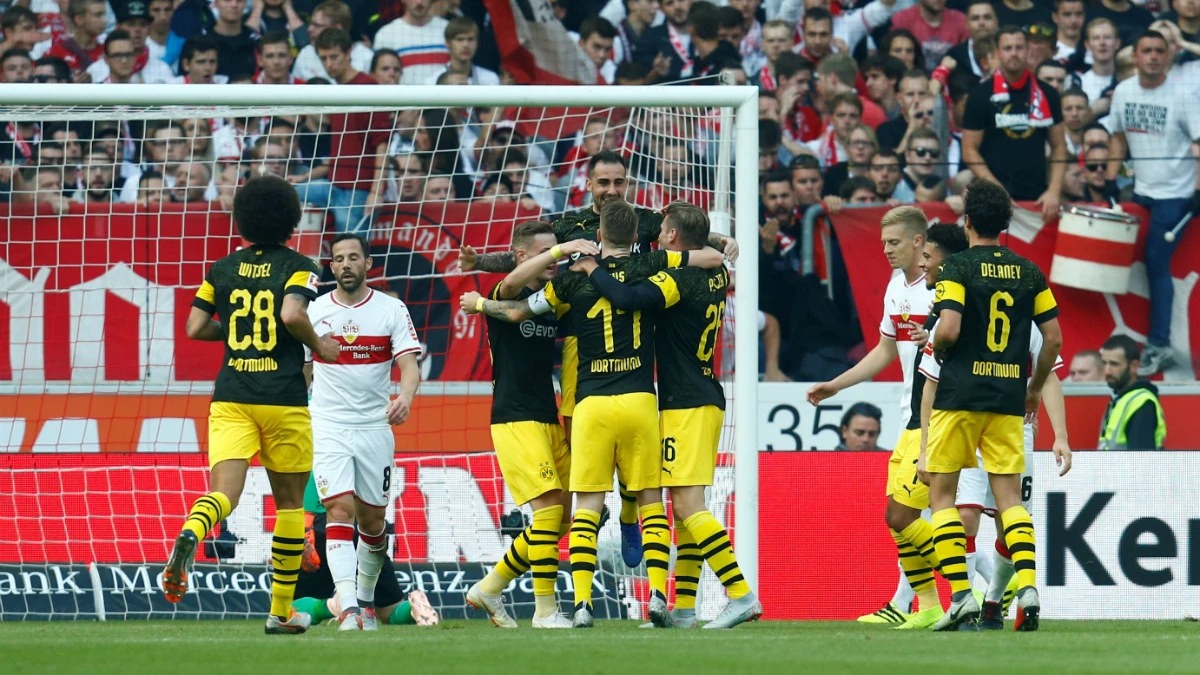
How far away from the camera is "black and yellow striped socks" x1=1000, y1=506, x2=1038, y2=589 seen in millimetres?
7301

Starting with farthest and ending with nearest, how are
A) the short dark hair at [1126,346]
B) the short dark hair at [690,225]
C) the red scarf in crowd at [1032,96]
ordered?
1. the red scarf in crowd at [1032,96]
2. the short dark hair at [1126,346]
3. the short dark hair at [690,225]

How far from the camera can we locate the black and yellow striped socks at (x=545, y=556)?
26.5ft

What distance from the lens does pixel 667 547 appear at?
7910 millimetres

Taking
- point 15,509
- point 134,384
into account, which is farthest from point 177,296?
point 15,509

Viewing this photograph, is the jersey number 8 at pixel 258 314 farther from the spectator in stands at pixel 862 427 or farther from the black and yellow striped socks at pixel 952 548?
the spectator in stands at pixel 862 427

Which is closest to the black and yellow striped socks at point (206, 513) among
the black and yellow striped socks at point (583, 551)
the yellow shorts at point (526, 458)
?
the yellow shorts at point (526, 458)

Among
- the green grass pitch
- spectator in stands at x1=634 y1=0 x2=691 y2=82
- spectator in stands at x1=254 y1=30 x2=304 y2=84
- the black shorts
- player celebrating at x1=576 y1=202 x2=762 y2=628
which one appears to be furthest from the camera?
spectator in stands at x1=634 y1=0 x2=691 y2=82

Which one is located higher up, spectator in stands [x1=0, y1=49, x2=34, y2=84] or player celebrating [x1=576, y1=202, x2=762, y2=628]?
spectator in stands [x1=0, y1=49, x2=34, y2=84]

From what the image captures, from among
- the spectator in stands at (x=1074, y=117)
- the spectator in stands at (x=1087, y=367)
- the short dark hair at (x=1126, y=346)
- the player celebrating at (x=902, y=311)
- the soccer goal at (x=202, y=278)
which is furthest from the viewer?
the spectator in stands at (x=1074, y=117)

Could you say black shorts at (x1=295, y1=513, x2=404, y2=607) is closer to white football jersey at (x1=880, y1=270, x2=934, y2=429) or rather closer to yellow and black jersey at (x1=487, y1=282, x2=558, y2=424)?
yellow and black jersey at (x1=487, y1=282, x2=558, y2=424)

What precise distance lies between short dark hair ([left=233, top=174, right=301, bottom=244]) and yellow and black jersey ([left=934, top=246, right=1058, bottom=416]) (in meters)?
2.93

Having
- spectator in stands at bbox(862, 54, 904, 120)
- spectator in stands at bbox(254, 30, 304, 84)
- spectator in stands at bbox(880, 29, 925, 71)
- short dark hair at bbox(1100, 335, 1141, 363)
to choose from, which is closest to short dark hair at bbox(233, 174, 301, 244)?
short dark hair at bbox(1100, 335, 1141, 363)

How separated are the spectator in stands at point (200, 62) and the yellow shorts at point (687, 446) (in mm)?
7564

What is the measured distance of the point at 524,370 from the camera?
27.1ft
